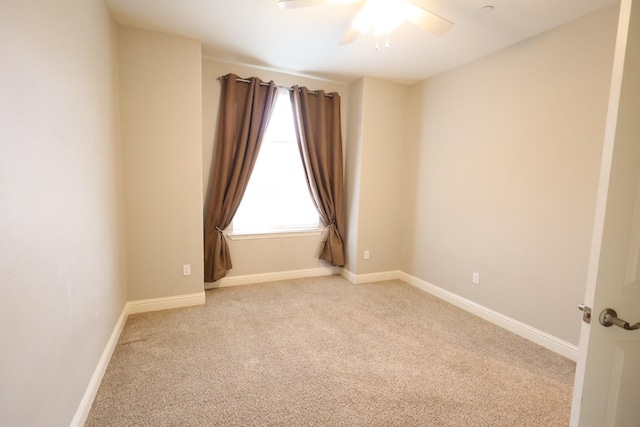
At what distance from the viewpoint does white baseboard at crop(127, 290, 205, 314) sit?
2852 mm

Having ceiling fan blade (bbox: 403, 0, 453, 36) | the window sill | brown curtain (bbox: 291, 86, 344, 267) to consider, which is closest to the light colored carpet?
the window sill

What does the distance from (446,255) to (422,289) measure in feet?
1.96

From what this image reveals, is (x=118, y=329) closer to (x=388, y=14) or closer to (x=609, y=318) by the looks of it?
(x=609, y=318)

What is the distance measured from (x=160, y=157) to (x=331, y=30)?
193cm

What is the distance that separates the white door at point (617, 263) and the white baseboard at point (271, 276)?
3.18 metres

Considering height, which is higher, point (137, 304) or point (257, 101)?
point (257, 101)

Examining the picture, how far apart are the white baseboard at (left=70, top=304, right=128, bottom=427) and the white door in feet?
7.24

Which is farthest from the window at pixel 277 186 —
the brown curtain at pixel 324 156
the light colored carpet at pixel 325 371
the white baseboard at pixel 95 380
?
the white baseboard at pixel 95 380

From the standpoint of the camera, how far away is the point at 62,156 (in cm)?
141

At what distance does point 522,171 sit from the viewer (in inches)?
104

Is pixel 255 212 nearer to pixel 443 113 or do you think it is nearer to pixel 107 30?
pixel 107 30

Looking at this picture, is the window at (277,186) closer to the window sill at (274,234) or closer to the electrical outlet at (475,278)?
the window sill at (274,234)


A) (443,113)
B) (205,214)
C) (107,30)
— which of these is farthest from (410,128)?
(107,30)

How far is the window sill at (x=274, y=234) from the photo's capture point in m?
3.64
